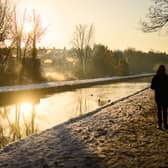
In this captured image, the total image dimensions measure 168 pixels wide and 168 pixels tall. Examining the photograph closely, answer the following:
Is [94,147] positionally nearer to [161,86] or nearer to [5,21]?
[161,86]

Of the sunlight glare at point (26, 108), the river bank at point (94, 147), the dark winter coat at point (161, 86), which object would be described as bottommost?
the sunlight glare at point (26, 108)

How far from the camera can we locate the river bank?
24.3 feet

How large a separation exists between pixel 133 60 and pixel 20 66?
85.0m

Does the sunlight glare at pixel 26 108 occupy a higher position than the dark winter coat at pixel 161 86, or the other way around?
the dark winter coat at pixel 161 86

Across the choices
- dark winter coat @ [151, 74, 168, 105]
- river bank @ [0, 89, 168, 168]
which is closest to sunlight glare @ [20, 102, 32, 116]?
river bank @ [0, 89, 168, 168]

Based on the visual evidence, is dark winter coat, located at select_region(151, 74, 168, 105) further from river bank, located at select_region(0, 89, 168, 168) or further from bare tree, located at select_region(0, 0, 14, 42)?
bare tree, located at select_region(0, 0, 14, 42)

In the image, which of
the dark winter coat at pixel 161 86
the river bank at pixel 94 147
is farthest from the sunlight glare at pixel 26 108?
the dark winter coat at pixel 161 86

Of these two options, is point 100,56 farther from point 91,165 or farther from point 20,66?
point 91,165

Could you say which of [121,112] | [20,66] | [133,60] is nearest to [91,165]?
[121,112]

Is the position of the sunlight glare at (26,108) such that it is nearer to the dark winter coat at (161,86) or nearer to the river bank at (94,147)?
the river bank at (94,147)

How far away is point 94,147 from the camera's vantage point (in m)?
8.66

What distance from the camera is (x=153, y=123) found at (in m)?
12.1

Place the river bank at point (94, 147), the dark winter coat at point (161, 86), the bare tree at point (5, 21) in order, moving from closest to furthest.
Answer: the river bank at point (94, 147), the dark winter coat at point (161, 86), the bare tree at point (5, 21)

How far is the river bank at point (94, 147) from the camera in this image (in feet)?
24.3
